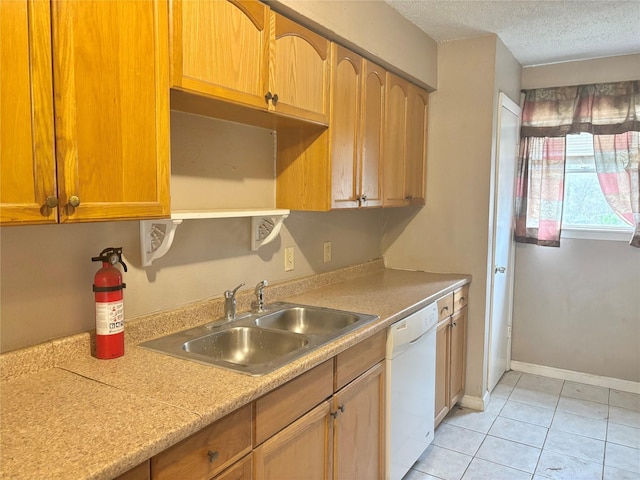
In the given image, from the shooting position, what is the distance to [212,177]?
1989mm

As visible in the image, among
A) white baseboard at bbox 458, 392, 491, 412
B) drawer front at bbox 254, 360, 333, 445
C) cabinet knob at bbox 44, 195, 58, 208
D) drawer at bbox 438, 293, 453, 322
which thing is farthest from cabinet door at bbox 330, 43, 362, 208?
white baseboard at bbox 458, 392, 491, 412

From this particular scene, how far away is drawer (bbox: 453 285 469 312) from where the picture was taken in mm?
2916

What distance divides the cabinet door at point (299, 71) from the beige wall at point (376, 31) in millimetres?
57

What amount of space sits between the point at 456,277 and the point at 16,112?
2.62m

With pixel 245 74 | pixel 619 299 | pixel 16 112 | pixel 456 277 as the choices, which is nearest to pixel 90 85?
pixel 16 112

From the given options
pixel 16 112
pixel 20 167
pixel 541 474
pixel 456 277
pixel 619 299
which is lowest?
pixel 541 474

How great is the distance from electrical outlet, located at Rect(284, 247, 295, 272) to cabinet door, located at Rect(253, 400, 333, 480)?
92 cm

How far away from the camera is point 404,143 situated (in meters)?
2.90

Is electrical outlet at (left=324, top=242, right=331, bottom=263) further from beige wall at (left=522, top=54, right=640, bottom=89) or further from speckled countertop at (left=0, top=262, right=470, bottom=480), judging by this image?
beige wall at (left=522, top=54, right=640, bottom=89)

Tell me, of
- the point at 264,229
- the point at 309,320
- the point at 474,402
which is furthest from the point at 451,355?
the point at 264,229

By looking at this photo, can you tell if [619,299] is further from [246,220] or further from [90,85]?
[90,85]

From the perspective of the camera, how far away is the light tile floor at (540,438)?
248cm

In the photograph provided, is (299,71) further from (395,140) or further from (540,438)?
(540,438)

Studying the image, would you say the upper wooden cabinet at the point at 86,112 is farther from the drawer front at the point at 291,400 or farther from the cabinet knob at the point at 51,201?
the drawer front at the point at 291,400
